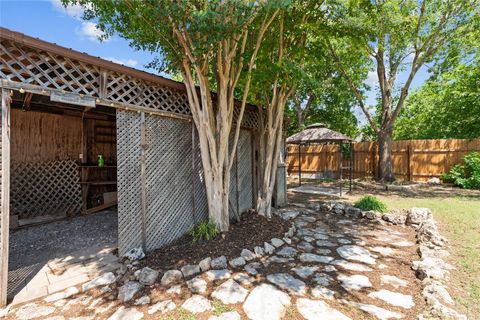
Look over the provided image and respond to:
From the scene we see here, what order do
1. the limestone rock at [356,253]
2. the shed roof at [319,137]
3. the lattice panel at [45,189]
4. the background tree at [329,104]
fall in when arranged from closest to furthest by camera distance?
the limestone rock at [356,253], the lattice panel at [45,189], the shed roof at [319,137], the background tree at [329,104]

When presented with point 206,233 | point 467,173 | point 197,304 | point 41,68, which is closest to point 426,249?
point 206,233

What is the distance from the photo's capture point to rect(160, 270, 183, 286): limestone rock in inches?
107

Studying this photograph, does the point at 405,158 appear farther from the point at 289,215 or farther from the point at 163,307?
the point at 163,307

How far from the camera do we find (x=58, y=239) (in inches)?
164

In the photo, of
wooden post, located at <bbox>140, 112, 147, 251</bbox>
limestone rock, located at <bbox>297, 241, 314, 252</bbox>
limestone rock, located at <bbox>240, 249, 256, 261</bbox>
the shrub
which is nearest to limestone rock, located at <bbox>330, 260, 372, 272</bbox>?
limestone rock, located at <bbox>297, 241, 314, 252</bbox>

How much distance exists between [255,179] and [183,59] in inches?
123

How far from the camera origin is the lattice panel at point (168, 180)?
3.56 metres

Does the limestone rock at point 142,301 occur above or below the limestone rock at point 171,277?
below

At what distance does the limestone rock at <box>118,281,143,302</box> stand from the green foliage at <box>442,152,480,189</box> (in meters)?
10.9

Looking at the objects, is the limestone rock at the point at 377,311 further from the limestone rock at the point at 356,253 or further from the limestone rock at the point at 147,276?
the limestone rock at the point at 147,276

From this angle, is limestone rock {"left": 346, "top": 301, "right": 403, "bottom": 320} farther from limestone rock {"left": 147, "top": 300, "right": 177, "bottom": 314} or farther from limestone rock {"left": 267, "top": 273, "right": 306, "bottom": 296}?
limestone rock {"left": 147, "top": 300, "right": 177, "bottom": 314}

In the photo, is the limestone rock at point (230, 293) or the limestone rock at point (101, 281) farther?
the limestone rock at point (101, 281)

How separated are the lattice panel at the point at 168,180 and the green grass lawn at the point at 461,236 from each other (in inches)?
135

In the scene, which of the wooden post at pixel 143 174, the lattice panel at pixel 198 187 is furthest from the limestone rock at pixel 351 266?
the wooden post at pixel 143 174
